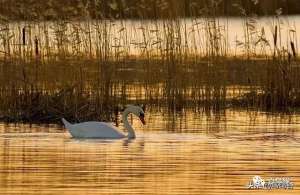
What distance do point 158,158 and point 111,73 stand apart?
4157mm

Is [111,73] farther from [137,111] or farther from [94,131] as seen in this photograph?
[94,131]

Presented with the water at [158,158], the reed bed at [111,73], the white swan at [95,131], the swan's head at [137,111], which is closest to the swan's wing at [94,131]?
the white swan at [95,131]

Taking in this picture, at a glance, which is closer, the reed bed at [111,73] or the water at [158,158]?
the water at [158,158]

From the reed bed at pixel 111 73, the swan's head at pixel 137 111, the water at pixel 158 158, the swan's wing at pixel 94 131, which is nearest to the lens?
the water at pixel 158 158

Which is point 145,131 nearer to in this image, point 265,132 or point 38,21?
point 265,132

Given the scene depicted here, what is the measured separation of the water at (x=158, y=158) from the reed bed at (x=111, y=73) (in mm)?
594

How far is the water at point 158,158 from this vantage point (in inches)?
378

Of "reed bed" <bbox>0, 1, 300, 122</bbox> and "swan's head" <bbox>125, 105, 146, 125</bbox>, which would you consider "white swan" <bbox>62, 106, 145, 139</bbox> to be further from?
"reed bed" <bbox>0, 1, 300, 122</bbox>

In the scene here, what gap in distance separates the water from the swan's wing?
0.48 feet

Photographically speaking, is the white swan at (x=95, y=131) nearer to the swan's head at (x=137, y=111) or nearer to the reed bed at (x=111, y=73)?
the swan's head at (x=137, y=111)

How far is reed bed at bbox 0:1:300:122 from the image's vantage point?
14.8 m

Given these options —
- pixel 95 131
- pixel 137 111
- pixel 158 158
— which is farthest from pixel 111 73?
pixel 158 158

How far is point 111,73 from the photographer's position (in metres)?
15.4

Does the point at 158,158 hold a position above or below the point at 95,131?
below
